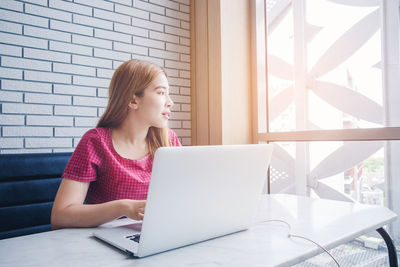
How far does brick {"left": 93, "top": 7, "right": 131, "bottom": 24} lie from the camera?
2.26m

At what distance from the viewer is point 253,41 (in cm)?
266

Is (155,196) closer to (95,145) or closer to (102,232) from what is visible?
(102,232)

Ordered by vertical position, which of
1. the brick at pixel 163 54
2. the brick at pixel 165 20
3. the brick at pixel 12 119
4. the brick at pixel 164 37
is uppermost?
the brick at pixel 165 20

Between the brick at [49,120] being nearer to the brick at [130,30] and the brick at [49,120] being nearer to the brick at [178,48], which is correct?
the brick at [130,30]

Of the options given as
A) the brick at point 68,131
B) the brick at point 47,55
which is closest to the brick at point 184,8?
A: the brick at point 47,55

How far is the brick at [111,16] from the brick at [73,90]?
1.75 ft

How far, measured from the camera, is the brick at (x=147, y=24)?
97.0 inches

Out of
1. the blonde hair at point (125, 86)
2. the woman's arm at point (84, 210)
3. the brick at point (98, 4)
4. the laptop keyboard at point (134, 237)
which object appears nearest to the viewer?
the laptop keyboard at point (134, 237)

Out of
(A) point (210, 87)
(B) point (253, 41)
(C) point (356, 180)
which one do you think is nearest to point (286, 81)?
(B) point (253, 41)

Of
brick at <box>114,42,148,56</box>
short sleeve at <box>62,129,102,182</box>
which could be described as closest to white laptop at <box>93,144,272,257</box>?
short sleeve at <box>62,129,102,182</box>

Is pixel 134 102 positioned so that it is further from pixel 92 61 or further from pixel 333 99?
pixel 333 99

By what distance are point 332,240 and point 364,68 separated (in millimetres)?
1594

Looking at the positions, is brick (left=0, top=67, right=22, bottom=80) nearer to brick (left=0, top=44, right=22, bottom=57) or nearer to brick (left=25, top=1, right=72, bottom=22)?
brick (left=0, top=44, right=22, bottom=57)

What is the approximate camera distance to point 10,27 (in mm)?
1913
